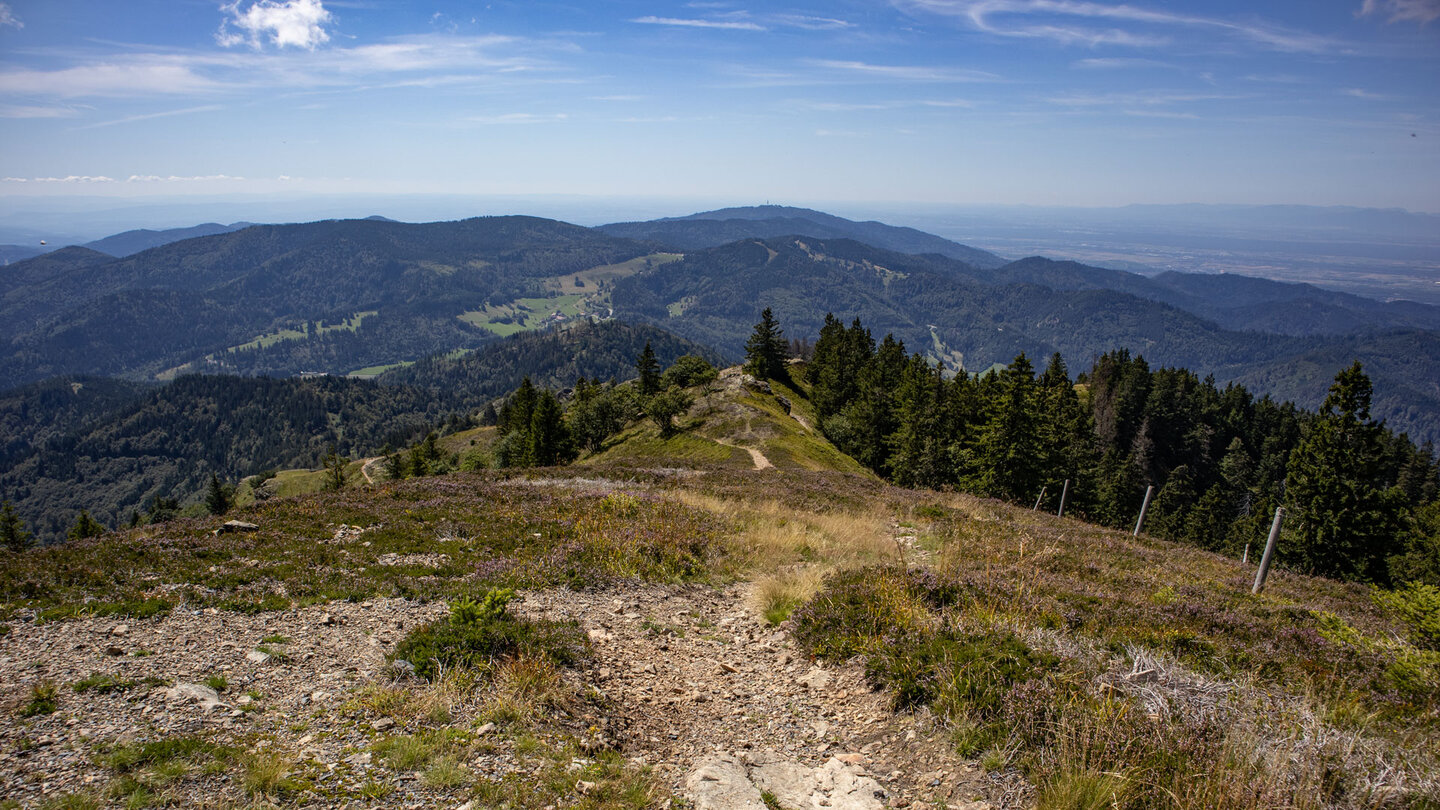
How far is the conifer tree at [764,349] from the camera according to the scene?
96562 mm

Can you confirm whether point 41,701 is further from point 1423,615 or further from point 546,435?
point 546,435

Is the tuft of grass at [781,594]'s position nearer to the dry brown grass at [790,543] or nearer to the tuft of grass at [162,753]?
the dry brown grass at [790,543]

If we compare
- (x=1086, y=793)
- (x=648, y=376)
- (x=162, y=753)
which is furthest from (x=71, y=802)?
(x=648, y=376)

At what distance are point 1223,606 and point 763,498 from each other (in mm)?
15573

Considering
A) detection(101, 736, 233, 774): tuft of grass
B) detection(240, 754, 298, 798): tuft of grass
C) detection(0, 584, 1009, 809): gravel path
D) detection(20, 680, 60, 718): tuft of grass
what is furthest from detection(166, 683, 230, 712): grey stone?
detection(240, 754, 298, 798): tuft of grass

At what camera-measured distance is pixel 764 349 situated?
9894cm

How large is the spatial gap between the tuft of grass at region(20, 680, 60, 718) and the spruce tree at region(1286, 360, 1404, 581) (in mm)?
59472

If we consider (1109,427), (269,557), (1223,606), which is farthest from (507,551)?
(1109,427)

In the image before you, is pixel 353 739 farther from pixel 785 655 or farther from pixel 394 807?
pixel 785 655

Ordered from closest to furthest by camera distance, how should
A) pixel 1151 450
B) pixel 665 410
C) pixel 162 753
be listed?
1. pixel 162 753
2. pixel 665 410
3. pixel 1151 450

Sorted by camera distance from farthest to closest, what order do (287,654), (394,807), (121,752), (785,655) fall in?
(785,655) → (287,654) → (121,752) → (394,807)

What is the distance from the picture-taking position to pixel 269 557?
46.4 ft

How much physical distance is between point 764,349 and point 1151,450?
71.5m

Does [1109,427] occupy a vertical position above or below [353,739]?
below
